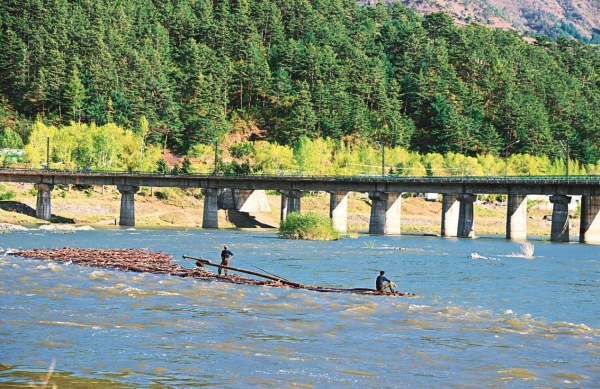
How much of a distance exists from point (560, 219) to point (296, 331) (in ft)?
295

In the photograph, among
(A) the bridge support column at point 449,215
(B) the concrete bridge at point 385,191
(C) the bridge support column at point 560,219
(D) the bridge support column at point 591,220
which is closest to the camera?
(D) the bridge support column at point 591,220

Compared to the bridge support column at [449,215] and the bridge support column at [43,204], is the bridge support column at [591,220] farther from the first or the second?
the bridge support column at [43,204]

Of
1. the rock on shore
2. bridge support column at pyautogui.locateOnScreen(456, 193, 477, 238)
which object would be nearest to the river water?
the rock on shore

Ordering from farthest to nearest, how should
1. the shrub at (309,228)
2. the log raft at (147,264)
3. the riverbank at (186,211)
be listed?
the riverbank at (186,211), the shrub at (309,228), the log raft at (147,264)

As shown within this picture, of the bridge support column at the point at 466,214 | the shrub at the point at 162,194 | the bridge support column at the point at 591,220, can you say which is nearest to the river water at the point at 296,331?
the bridge support column at the point at 591,220

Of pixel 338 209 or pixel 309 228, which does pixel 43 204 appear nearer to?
pixel 338 209

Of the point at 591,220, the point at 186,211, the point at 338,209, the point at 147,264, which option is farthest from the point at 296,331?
the point at 186,211

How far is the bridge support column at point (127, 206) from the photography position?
432 feet

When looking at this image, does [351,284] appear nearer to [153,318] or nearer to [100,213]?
[153,318]

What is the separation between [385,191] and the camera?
130500 millimetres

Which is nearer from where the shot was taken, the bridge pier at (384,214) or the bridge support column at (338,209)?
the bridge pier at (384,214)

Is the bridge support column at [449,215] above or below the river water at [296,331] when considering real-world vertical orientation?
above

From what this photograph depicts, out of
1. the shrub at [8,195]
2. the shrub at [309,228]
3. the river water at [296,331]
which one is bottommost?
the river water at [296,331]

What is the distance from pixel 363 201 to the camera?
557 ft
